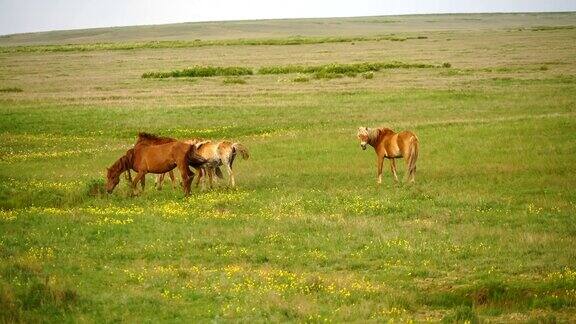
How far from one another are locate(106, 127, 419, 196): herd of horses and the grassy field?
2.09 ft

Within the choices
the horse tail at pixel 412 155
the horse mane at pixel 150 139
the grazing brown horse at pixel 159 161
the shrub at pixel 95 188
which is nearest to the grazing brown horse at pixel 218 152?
the grazing brown horse at pixel 159 161

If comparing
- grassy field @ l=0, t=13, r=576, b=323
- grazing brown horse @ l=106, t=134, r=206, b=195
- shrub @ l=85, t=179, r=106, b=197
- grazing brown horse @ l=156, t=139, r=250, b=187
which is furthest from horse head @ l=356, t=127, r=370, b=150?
shrub @ l=85, t=179, r=106, b=197

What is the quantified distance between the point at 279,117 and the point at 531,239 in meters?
23.8

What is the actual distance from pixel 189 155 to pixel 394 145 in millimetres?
5995

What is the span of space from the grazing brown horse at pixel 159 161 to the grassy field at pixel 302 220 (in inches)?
22.7

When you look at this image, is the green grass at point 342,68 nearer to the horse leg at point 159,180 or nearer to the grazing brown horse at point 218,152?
the horse leg at point 159,180

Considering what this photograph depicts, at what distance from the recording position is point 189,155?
816 inches

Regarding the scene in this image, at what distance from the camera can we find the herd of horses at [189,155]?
20500mm

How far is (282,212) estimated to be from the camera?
17859 millimetres

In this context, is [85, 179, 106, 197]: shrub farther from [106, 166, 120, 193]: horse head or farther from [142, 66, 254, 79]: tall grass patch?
[142, 66, 254, 79]: tall grass patch

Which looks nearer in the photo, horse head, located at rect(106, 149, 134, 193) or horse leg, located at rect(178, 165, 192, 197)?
horse leg, located at rect(178, 165, 192, 197)

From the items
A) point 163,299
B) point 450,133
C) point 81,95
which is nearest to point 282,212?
point 163,299

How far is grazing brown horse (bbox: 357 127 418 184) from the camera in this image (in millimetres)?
20953

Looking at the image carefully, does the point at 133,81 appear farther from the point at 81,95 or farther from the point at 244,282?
the point at 244,282
